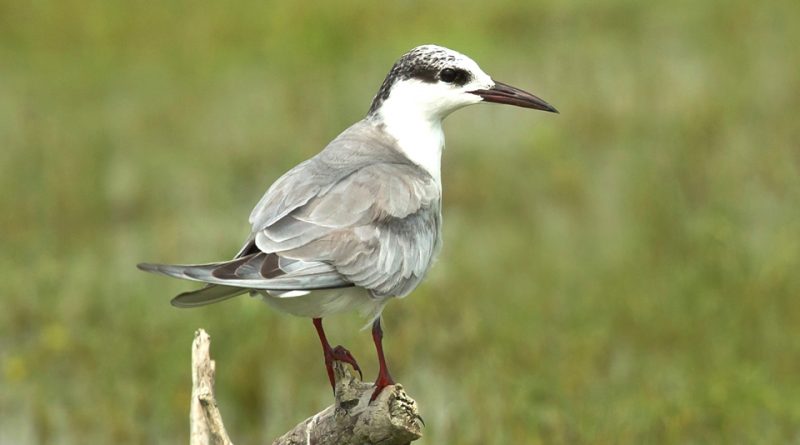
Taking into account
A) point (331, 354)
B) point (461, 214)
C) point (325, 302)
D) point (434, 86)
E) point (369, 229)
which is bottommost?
point (461, 214)

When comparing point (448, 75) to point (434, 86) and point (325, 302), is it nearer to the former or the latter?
point (434, 86)

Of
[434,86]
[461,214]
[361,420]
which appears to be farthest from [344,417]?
[461,214]

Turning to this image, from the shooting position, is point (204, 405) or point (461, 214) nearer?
point (204, 405)

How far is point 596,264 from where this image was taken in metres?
9.24

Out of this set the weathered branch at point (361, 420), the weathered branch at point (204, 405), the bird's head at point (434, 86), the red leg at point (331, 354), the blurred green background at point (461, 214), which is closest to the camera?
the weathered branch at point (361, 420)

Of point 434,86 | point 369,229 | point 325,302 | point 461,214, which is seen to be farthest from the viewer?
point 461,214

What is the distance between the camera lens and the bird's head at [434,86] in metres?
5.43

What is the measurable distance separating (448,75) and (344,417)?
150 centimetres

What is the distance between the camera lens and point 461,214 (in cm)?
1011

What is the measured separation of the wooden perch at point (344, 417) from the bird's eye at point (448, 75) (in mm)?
1296

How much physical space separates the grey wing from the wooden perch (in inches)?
15.2

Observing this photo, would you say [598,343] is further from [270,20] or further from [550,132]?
[270,20]

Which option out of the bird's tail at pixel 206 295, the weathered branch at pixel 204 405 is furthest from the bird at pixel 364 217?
the weathered branch at pixel 204 405

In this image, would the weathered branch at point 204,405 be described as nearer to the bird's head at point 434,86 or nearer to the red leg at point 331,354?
the red leg at point 331,354
